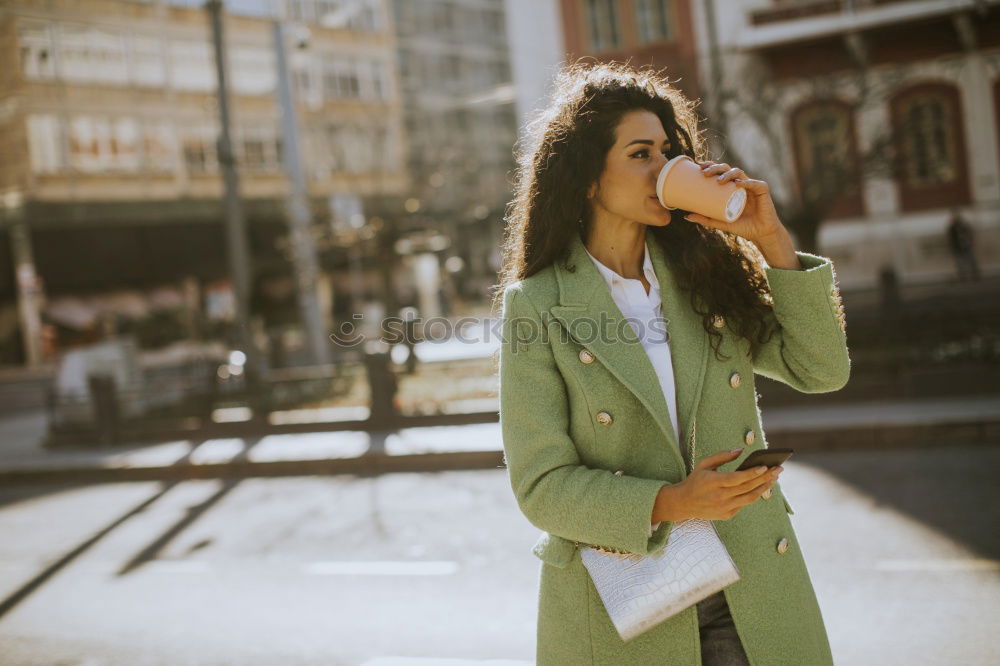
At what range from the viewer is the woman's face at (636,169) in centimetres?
212

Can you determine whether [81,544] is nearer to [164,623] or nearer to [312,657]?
[164,623]

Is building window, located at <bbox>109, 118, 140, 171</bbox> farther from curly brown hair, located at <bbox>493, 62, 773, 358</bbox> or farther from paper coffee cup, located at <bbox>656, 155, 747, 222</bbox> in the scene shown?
paper coffee cup, located at <bbox>656, 155, 747, 222</bbox>

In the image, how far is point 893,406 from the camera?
10375mm

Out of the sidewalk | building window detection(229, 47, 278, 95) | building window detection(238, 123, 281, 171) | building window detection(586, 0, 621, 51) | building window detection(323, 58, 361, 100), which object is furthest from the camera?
building window detection(323, 58, 361, 100)

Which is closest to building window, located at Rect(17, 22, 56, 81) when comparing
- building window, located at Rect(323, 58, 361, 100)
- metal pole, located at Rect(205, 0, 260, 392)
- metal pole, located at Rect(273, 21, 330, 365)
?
building window, located at Rect(323, 58, 361, 100)

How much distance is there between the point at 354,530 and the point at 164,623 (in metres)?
2.30

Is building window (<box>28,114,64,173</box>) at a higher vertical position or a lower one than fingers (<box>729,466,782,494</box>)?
higher

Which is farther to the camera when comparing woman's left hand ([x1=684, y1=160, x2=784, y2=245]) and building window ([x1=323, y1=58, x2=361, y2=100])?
building window ([x1=323, y1=58, x2=361, y2=100])

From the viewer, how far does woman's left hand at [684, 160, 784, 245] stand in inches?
78.4

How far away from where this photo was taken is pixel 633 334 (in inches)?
82.0

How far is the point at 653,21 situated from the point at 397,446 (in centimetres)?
1781

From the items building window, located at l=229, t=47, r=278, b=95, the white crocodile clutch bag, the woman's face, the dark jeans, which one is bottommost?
the dark jeans

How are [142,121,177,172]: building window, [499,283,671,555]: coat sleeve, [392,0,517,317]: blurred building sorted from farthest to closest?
[392,0,517,317]: blurred building
[142,121,177,172]: building window
[499,283,671,555]: coat sleeve

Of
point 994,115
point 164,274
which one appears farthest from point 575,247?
point 164,274
